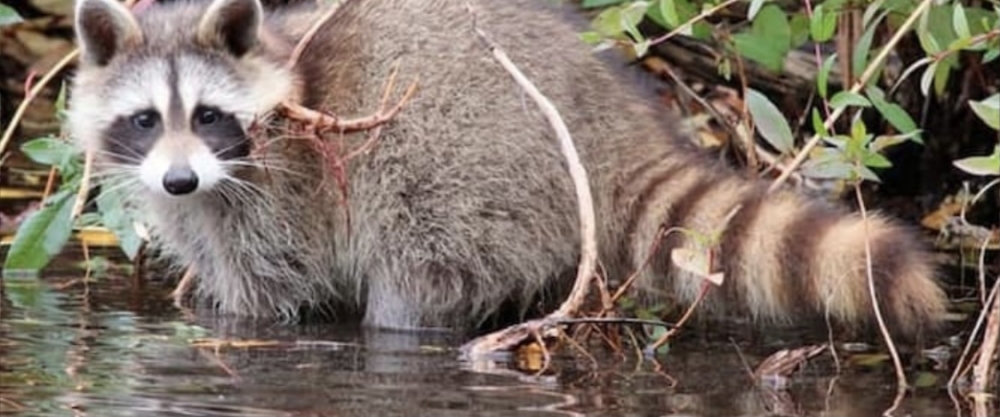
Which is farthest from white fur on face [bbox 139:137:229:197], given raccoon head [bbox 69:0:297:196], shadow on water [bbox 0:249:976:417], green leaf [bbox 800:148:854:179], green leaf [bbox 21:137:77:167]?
green leaf [bbox 800:148:854:179]

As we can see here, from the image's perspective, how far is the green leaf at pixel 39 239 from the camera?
18.6 feet

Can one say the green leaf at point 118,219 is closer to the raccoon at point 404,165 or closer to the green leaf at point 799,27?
the raccoon at point 404,165

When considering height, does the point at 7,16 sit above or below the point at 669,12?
above

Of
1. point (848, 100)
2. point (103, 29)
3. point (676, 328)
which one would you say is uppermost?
point (103, 29)

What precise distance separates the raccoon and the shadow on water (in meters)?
0.19

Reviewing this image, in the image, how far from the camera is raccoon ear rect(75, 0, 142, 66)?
5.51 metres

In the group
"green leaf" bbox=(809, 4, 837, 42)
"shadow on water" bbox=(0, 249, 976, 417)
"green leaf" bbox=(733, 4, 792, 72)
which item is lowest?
"shadow on water" bbox=(0, 249, 976, 417)

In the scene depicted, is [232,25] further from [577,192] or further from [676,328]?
[676,328]

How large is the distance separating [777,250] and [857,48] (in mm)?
541

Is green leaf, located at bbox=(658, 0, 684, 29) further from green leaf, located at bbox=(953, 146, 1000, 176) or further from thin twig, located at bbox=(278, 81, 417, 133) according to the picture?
green leaf, located at bbox=(953, 146, 1000, 176)

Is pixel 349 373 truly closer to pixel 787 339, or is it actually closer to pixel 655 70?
pixel 787 339

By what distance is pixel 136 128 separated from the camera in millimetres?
5547

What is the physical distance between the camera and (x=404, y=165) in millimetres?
5559

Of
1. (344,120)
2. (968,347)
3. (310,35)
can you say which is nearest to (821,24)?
(968,347)
